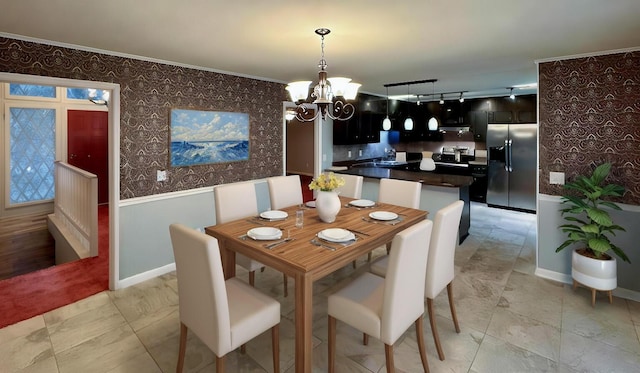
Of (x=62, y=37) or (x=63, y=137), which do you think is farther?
(x=63, y=137)

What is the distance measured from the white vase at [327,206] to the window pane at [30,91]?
6.18 metres

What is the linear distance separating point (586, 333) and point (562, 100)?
2209mm

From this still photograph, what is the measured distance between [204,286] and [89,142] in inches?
257

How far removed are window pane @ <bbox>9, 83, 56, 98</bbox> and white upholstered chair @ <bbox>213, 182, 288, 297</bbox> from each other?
206 inches

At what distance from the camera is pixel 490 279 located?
3.48 m

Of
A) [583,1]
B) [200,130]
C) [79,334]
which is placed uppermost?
[583,1]

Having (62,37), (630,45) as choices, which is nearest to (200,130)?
(62,37)

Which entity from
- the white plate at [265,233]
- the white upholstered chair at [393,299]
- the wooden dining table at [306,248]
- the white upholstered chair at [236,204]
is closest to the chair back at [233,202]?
the white upholstered chair at [236,204]

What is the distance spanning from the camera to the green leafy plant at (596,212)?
9.42 ft

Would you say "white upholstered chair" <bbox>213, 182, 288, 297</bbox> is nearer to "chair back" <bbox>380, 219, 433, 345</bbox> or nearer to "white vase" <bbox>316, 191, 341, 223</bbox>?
"white vase" <bbox>316, 191, 341, 223</bbox>

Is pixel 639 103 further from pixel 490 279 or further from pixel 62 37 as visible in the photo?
pixel 62 37

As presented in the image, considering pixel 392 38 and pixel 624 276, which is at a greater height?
pixel 392 38

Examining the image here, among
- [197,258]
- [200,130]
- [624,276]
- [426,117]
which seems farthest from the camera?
[426,117]

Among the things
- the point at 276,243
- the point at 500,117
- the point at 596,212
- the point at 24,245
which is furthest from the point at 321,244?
the point at 500,117
